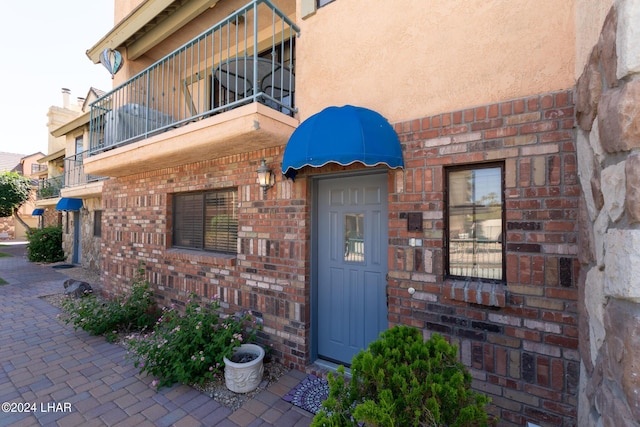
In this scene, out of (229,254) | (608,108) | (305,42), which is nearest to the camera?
(608,108)

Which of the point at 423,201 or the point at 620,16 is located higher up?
the point at 620,16

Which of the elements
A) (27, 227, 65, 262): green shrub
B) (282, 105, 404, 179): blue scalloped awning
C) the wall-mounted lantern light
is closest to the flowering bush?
the wall-mounted lantern light

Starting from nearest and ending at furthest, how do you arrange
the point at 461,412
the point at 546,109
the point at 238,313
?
the point at 461,412, the point at 546,109, the point at 238,313

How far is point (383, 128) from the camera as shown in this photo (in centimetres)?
291

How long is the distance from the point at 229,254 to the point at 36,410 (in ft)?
8.72

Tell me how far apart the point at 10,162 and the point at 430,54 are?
4981 cm

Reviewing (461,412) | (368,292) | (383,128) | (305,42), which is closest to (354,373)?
(461,412)

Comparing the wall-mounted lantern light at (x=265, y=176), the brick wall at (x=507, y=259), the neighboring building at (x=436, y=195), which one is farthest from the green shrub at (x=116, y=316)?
the wall-mounted lantern light at (x=265, y=176)

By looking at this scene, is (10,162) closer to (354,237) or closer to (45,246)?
(45,246)

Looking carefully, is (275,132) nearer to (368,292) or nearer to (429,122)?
(429,122)

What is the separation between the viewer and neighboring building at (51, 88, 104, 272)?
1102 centimetres

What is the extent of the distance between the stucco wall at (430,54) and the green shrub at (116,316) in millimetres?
4494

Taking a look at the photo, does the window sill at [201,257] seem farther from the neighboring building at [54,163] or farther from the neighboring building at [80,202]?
the neighboring building at [54,163]

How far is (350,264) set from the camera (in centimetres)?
360
